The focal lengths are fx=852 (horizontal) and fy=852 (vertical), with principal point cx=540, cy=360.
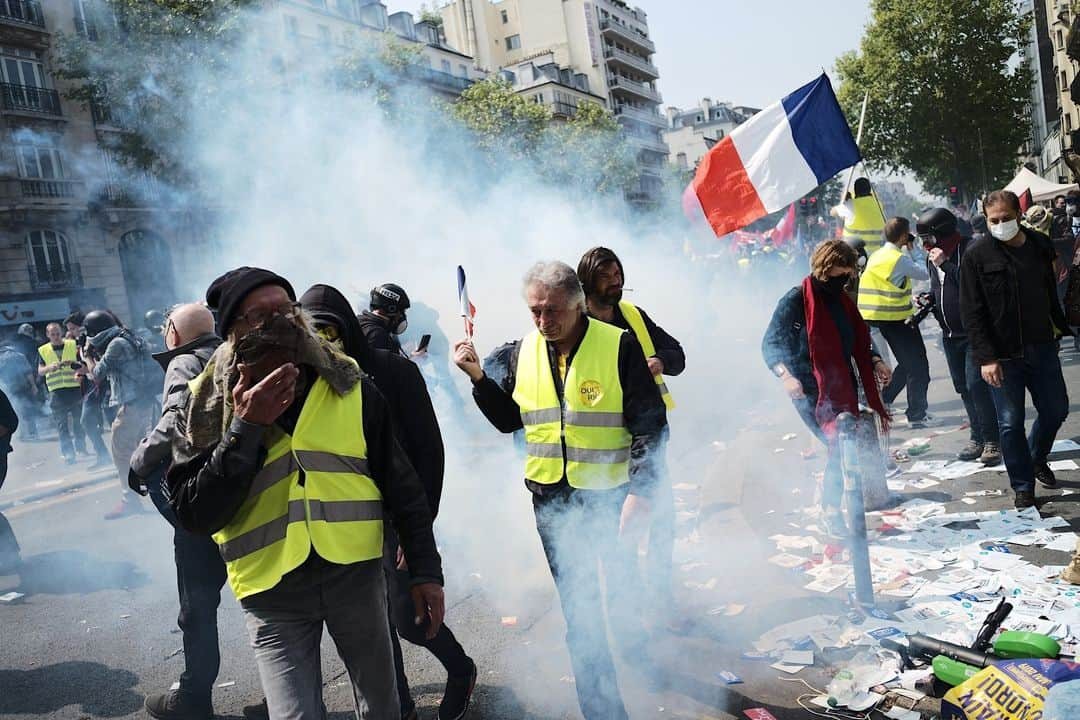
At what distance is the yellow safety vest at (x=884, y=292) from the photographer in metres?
7.28

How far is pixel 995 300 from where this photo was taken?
494 centimetres

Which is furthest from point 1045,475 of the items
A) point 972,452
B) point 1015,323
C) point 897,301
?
point 897,301

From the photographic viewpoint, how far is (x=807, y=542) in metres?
5.13

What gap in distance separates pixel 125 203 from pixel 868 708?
88.6ft

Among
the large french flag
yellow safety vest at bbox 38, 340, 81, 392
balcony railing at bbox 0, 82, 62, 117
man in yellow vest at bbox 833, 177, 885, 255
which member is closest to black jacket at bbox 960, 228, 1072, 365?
the large french flag

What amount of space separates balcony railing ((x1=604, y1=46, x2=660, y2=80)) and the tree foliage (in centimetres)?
3192

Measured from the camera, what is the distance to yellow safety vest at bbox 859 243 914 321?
7.28 m

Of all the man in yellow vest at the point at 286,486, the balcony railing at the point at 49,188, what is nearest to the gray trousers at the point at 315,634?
the man in yellow vest at the point at 286,486

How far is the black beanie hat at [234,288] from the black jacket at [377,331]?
2.25m

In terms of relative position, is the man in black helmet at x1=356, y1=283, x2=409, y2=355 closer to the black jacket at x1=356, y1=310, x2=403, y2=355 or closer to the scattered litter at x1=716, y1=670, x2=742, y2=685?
the black jacket at x1=356, y1=310, x2=403, y2=355

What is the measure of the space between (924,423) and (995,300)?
3177mm

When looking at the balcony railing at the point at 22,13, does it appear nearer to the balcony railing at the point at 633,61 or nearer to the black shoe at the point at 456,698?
the black shoe at the point at 456,698

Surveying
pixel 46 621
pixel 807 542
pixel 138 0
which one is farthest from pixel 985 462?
pixel 138 0

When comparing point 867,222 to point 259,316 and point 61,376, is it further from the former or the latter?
point 61,376
